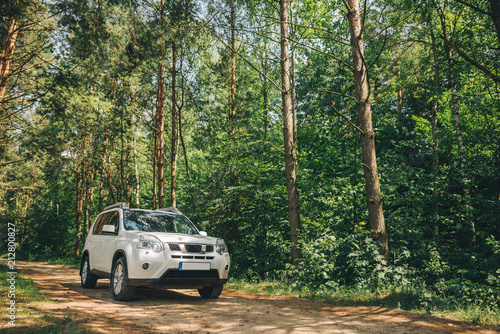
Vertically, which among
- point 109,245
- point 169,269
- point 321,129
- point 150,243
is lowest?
point 169,269

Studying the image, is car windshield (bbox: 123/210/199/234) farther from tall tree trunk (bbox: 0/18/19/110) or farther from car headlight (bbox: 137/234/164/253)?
tall tree trunk (bbox: 0/18/19/110)

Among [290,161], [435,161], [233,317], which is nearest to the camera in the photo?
[233,317]

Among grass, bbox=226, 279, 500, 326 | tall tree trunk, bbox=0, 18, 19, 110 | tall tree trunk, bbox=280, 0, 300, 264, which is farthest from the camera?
tall tree trunk, bbox=0, 18, 19, 110

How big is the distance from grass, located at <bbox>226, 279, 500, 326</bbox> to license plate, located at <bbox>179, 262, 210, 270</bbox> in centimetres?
255

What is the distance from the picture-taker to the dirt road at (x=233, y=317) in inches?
184

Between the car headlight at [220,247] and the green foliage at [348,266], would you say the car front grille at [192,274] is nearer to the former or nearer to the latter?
the car headlight at [220,247]

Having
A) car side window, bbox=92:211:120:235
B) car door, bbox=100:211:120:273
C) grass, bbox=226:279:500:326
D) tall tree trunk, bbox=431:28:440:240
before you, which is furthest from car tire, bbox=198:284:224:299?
tall tree trunk, bbox=431:28:440:240

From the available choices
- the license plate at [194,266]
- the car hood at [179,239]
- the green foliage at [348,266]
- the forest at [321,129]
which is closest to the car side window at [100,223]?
the car hood at [179,239]

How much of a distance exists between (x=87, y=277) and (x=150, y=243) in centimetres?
342

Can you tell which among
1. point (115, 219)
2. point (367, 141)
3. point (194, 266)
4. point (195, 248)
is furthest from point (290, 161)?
point (115, 219)

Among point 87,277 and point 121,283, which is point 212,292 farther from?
point 87,277

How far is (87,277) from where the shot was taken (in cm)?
844

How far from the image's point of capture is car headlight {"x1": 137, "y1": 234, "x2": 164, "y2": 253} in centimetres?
626

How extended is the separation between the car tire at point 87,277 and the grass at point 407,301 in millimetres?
4463
